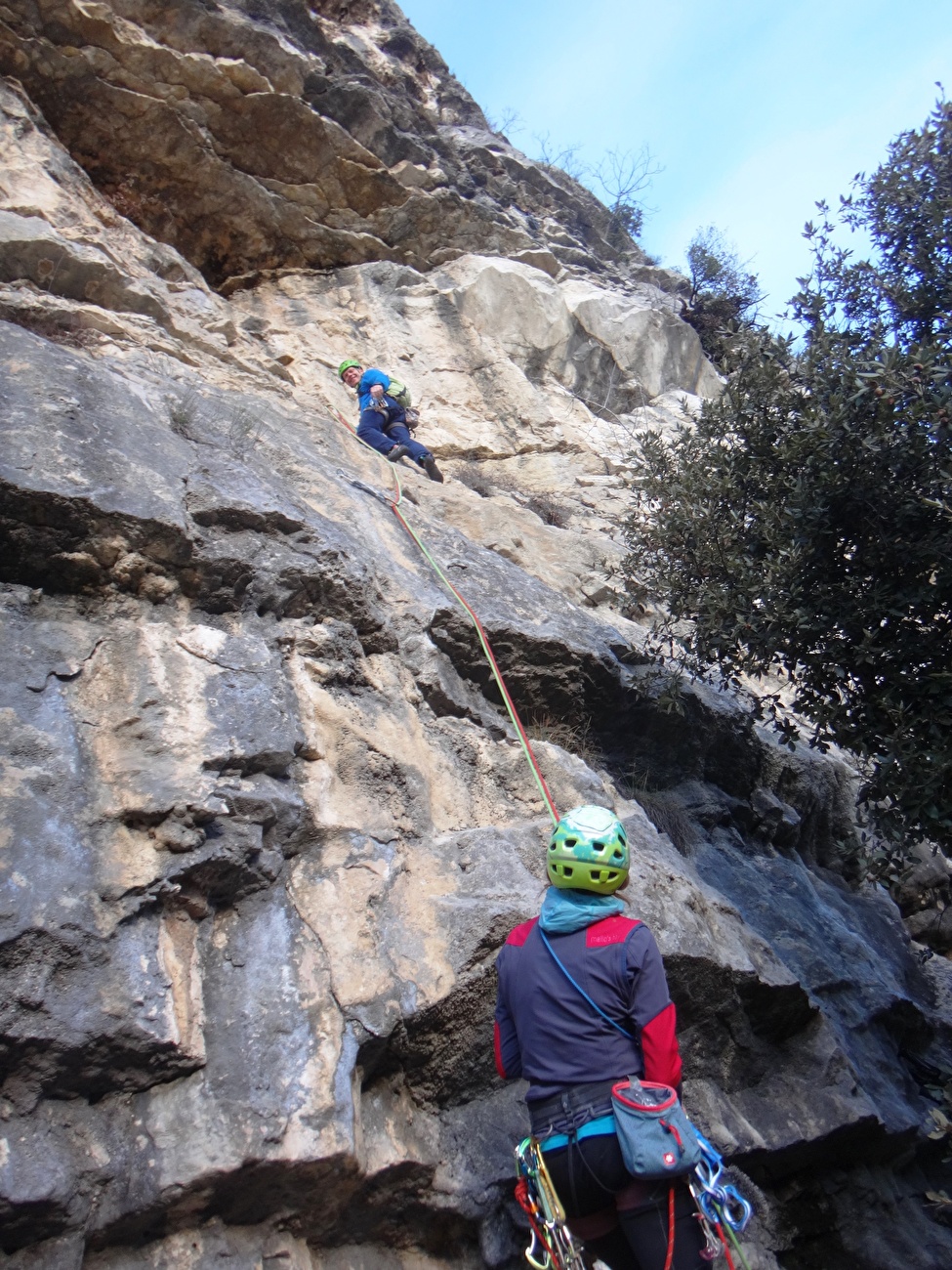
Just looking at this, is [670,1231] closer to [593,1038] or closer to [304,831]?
[593,1038]

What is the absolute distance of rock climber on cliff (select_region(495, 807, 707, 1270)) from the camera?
3.30 meters

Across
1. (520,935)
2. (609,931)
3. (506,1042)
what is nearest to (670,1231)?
(506,1042)

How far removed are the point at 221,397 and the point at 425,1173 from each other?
5.78 meters

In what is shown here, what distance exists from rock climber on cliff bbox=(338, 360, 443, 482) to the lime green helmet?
6.79 m

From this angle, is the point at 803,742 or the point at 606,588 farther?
the point at 803,742

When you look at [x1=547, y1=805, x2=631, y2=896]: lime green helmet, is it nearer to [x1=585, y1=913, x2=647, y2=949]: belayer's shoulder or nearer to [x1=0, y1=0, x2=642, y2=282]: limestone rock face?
[x1=585, y1=913, x2=647, y2=949]: belayer's shoulder

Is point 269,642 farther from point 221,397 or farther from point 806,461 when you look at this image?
point 806,461

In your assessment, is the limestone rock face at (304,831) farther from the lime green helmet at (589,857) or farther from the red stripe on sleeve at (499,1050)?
the lime green helmet at (589,857)

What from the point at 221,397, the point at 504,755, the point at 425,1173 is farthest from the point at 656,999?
the point at 221,397

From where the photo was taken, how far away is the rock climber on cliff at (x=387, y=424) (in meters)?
10.1

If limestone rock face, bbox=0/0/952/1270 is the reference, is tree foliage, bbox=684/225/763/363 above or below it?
above

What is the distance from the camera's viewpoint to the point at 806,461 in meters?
6.57

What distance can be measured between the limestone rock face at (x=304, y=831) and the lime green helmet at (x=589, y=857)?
41.2 inches

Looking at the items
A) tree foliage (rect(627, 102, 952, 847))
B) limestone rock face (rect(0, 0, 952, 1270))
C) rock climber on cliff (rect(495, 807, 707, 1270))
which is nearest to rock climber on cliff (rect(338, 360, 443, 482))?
limestone rock face (rect(0, 0, 952, 1270))
